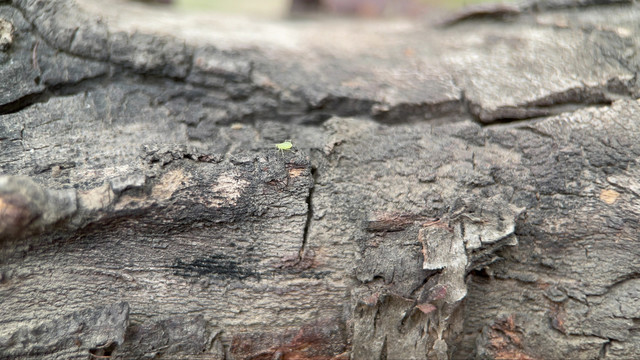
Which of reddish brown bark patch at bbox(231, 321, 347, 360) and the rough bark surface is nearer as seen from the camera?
the rough bark surface

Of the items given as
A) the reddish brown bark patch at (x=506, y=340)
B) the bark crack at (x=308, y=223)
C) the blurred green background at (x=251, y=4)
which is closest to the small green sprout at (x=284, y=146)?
the bark crack at (x=308, y=223)

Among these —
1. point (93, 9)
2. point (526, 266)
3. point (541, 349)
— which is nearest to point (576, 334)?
point (541, 349)

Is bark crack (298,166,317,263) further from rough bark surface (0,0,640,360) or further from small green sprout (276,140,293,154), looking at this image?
small green sprout (276,140,293,154)

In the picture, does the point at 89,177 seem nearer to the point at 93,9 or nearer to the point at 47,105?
the point at 47,105

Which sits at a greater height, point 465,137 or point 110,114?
point 465,137

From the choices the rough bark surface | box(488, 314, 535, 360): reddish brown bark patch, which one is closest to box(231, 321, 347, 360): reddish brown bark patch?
the rough bark surface

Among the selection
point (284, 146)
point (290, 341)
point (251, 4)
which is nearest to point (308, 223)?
point (284, 146)

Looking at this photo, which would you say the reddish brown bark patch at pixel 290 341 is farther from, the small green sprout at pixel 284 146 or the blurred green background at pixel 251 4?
the blurred green background at pixel 251 4

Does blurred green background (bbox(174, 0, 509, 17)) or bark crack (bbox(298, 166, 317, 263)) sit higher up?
blurred green background (bbox(174, 0, 509, 17))
